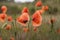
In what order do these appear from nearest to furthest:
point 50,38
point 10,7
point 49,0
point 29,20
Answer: point 29,20 < point 50,38 < point 10,7 < point 49,0

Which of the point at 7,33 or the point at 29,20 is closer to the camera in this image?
the point at 29,20

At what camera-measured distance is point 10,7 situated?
10.6m

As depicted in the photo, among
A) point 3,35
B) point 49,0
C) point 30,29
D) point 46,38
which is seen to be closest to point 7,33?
point 3,35

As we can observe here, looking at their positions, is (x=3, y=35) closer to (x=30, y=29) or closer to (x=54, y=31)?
(x=30, y=29)

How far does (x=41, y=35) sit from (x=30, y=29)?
103 mm

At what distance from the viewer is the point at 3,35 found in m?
2.03

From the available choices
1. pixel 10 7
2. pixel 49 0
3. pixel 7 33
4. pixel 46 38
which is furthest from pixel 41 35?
pixel 49 0

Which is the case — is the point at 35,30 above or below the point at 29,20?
below

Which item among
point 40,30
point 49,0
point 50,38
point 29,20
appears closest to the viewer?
point 29,20

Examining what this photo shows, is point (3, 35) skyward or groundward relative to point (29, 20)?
groundward

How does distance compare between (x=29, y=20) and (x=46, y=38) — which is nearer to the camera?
(x=29, y=20)

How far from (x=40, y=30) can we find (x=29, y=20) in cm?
48

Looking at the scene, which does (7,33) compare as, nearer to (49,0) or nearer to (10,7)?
(10,7)

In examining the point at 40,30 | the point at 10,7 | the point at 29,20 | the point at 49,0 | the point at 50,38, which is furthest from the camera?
the point at 49,0
